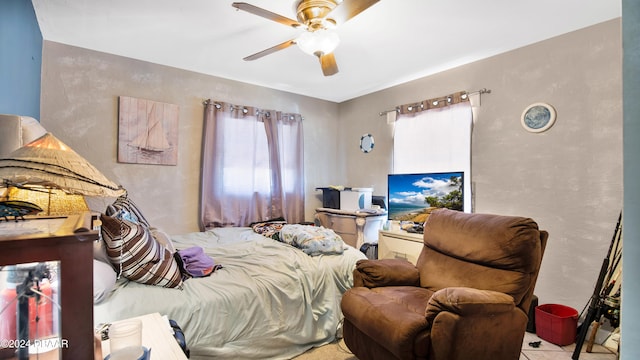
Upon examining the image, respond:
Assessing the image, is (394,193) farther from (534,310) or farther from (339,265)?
(534,310)

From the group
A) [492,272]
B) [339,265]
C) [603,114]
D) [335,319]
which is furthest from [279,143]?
[603,114]

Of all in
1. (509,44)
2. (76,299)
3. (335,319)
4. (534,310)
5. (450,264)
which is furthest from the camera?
(509,44)

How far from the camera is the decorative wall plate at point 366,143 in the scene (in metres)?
4.24

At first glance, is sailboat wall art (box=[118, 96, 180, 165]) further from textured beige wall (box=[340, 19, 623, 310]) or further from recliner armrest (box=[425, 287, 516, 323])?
textured beige wall (box=[340, 19, 623, 310])

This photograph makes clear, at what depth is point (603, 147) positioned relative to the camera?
7.64 feet

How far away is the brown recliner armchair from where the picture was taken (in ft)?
4.85

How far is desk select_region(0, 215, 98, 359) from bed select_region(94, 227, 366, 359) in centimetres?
99

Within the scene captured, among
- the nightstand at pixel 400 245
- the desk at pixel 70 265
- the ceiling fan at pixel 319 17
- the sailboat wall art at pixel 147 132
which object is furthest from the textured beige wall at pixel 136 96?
the desk at pixel 70 265

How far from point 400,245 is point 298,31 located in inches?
84.3

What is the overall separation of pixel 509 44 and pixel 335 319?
8.98 ft

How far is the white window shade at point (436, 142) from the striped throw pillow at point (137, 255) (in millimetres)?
2704

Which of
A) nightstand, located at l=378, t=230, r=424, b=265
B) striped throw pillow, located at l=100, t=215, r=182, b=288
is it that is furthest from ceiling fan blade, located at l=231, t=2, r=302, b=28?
nightstand, located at l=378, t=230, r=424, b=265

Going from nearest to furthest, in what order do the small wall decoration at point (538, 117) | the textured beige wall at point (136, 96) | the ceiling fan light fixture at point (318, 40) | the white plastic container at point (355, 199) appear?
the ceiling fan light fixture at point (318, 40), the small wall decoration at point (538, 117), the textured beige wall at point (136, 96), the white plastic container at point (355, 199)

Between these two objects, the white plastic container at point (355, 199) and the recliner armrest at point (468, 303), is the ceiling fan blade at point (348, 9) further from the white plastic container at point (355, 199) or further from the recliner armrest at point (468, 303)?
Answer: the white plastic container at point (355, 199)
